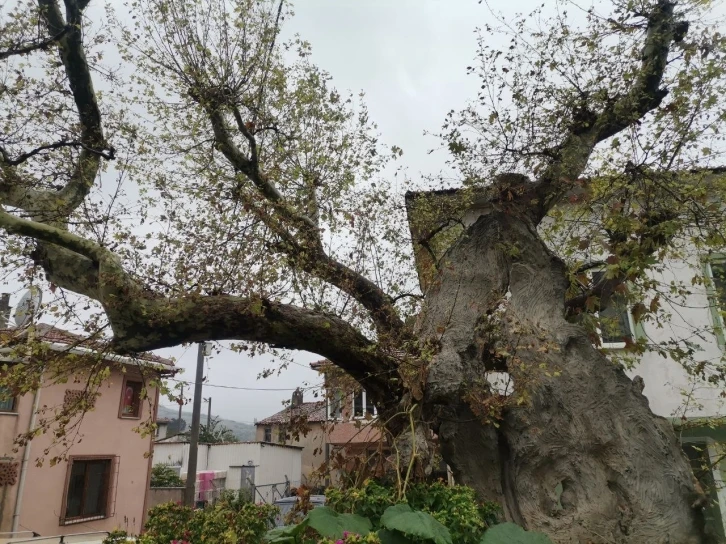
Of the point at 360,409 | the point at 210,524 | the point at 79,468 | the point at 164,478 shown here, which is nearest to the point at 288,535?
the point at 210,524

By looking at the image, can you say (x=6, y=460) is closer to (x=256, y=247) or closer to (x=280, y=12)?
(x=256, y=247)

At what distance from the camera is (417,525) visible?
318cm

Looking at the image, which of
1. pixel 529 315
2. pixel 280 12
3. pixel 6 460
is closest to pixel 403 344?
pixel 529 315

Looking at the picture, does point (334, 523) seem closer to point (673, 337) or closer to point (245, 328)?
point (245, 328)

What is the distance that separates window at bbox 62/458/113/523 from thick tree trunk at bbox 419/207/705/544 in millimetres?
13524

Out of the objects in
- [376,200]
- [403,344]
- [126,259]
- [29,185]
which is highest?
[376,200]

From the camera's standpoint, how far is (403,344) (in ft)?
18.9

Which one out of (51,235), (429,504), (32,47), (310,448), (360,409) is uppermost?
(32,47)

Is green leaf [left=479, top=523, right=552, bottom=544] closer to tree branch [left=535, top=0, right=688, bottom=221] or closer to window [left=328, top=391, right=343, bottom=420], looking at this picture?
window [left=328, top=391, right=343, bottom=420]

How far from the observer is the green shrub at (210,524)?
357 cm

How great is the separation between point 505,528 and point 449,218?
15.2 feet

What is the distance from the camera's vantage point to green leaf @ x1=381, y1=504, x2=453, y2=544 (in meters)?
3.11

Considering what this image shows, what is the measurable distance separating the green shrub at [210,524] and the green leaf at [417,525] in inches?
36.0

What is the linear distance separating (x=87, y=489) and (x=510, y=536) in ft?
50.5
